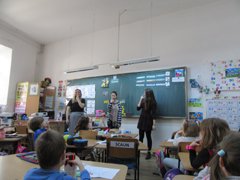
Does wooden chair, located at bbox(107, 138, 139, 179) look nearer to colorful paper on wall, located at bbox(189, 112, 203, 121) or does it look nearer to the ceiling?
colorful paper on wall, located at bbox(189, 112, 203, 121)

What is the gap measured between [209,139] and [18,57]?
6813 mm

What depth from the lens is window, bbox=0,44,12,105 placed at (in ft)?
20.6

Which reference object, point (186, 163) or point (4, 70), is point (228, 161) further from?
point (4, 70)

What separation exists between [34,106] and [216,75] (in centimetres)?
561

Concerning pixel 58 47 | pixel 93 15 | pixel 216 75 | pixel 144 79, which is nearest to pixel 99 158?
pixel 144 79

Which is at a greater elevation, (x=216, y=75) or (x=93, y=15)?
(x=93, y=15)

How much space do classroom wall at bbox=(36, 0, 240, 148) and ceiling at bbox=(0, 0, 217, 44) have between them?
0.77 ft

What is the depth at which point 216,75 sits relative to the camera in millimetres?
4223

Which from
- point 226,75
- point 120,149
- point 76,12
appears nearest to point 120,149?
point 120,149

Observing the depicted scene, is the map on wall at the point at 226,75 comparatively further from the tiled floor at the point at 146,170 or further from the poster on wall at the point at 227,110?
the tiled floor at the point at 146,170

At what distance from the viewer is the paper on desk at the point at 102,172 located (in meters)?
1.22

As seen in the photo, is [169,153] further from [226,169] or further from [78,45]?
[78,45]

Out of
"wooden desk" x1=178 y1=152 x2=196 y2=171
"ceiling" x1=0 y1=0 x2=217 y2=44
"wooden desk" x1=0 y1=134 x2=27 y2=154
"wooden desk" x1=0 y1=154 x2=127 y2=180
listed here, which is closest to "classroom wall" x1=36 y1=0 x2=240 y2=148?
"ceiling" x1=0 y1=0 x2=217 y2=44

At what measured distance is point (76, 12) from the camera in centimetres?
512
